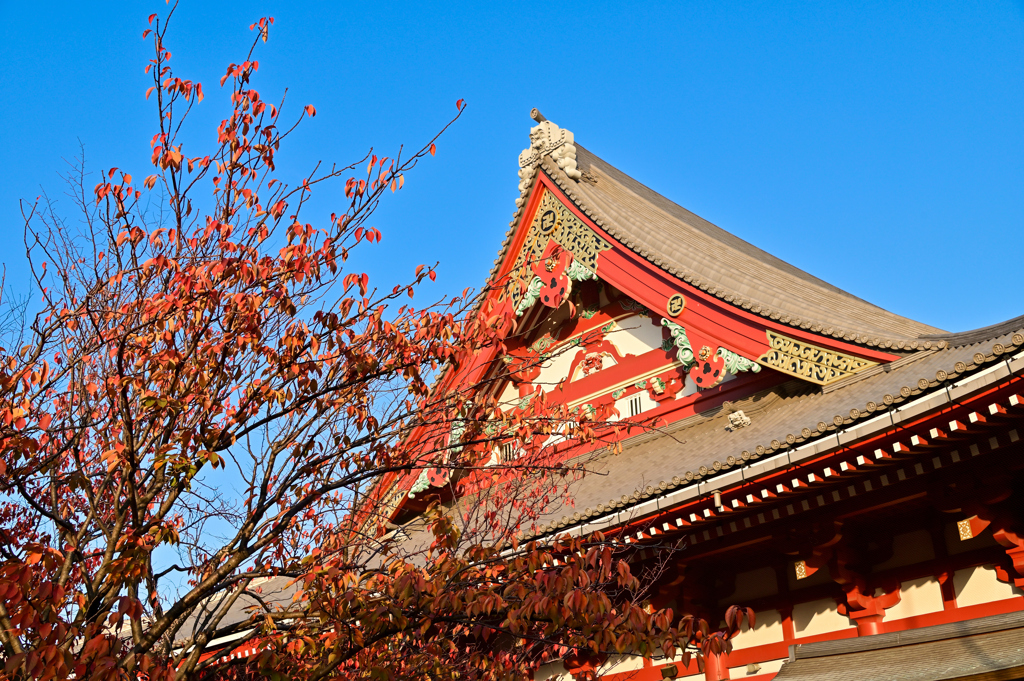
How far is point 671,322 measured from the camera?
931cm

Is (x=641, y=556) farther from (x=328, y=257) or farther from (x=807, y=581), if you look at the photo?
(x=328, y=257)

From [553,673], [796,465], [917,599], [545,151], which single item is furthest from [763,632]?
[545,151]

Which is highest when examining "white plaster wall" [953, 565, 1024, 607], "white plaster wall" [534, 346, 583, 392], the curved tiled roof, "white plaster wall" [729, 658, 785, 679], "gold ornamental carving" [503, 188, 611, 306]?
"gold ornamental carving" [503, 188, 611, 306]

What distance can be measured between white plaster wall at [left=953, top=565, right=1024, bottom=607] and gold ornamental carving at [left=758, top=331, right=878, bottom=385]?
2115mm

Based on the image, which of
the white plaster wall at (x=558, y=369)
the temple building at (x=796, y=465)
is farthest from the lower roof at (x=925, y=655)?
the white plaster wall at (x=558, y=369)

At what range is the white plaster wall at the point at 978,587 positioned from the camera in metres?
5.86

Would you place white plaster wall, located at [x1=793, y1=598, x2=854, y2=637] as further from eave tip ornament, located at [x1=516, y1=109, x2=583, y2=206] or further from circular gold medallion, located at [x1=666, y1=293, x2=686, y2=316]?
eave tip ornament, located at [x1=516, y1=109, x2=583, y2=206]

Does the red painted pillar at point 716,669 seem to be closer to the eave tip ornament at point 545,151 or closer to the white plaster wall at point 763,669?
the white plaster wall at point 763,669

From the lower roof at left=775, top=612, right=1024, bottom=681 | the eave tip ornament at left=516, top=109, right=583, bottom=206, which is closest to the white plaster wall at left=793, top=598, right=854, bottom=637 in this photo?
the lower roof at left=775, top=612, right=1024, bottom=681

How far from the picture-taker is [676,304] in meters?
9.36

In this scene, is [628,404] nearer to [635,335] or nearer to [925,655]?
[635,335]

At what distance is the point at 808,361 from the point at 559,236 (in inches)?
156

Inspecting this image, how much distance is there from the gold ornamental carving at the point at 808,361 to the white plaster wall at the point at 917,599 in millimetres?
2066

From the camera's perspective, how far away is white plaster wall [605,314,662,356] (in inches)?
403
